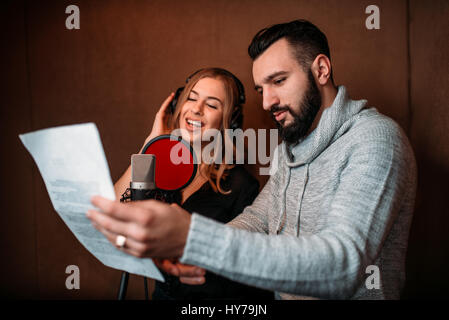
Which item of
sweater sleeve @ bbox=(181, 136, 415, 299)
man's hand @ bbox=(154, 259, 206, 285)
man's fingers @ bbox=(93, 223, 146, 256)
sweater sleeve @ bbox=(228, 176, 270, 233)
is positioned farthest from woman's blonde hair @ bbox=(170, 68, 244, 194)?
man's fingers @ bbox=(93, 223, 146, 256)

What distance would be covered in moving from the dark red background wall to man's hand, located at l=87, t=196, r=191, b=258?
3.97 feet

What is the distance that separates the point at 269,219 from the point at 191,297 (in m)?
0.44

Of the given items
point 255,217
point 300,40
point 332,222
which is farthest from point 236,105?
point 332,222

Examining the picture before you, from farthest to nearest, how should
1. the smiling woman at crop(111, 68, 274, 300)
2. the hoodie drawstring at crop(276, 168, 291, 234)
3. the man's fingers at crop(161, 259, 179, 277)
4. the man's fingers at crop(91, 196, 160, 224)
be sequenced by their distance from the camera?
the smiling woman at crop(111, 68, 274, 300) < the hoodie drawstring at crop(276, 168, 291, 234) < the man's fingers at crop(161, 259, 179, 277) < the man's fingers at crop(91, 196, 160, 224)

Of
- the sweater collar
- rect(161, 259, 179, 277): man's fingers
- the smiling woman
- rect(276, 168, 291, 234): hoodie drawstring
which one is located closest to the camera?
rect(161, 259, 179, 277): man's fingers

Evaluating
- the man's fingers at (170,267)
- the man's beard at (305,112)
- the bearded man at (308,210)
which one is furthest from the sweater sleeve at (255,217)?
the man's fingers at (170,267)

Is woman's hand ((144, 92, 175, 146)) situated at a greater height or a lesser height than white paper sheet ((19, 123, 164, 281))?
greater

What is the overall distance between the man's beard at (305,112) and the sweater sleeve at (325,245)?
1.34 ft

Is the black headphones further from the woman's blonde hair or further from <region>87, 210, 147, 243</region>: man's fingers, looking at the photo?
<region>87, 210, 147, 243</region>: man's fingers

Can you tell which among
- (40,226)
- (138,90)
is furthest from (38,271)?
(138,90)

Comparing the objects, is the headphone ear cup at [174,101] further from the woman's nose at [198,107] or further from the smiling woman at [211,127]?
the woman's nose at [198,107]

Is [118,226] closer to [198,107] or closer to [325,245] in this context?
[325,245]

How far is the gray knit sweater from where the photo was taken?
54 cm

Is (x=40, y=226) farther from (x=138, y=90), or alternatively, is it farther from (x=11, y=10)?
(x=11, y=10)
